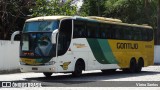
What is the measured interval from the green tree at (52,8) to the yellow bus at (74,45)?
7.17 meters

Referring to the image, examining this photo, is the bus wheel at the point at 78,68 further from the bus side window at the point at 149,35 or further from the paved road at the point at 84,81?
the bus side window at the point at 149,35

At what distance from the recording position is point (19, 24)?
117 ft

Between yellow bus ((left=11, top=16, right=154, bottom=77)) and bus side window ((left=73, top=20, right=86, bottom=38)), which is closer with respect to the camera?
yellow bus ((left=11, top=16, right=154, bottom=77))

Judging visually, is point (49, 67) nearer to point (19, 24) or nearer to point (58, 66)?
point (58, 66)

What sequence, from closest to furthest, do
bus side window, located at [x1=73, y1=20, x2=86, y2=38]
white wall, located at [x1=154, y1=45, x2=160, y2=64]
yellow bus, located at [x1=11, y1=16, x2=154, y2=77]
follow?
yellow bus, located at [x1=11, y1=16, x2=154, y2=77], bus side window, located at [x1=73, y1=20, x2=86, y2=38], white wall, located at [x1=154, y1=45, x2=160, y2=64]

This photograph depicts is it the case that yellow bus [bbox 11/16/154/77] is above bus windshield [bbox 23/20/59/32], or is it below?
below

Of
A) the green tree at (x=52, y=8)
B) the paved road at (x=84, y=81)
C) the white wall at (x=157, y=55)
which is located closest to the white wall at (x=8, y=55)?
the paved road at (x=84, y=81)

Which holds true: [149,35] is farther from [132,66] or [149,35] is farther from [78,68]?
[78,68]

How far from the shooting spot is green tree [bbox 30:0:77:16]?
3172 cm

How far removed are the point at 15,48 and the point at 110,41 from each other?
6.90 meters

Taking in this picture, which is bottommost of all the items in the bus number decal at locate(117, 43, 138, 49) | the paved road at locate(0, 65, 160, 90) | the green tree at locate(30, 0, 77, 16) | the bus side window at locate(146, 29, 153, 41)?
the paved road at locate(0, 65, 160, 90)

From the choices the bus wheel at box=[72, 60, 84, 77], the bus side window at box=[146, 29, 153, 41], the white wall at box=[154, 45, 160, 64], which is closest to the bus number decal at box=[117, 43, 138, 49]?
the bus side window at box=[146, 29, 153, 41]

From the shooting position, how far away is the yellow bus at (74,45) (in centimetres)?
1950

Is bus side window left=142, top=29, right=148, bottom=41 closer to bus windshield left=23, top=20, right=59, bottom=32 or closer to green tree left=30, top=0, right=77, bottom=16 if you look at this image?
green tree left=30, top=0, right=77, bottom=16
